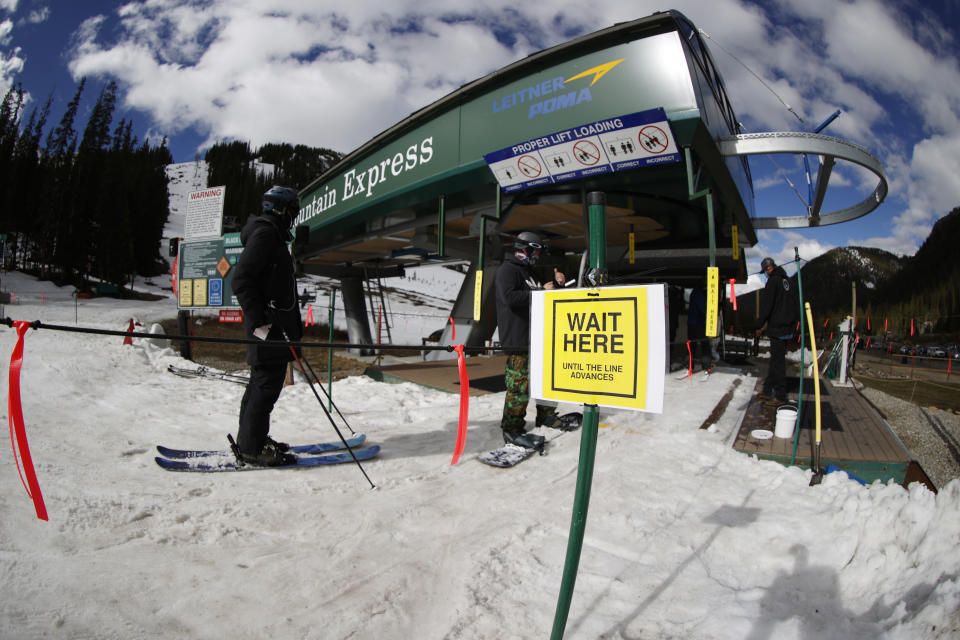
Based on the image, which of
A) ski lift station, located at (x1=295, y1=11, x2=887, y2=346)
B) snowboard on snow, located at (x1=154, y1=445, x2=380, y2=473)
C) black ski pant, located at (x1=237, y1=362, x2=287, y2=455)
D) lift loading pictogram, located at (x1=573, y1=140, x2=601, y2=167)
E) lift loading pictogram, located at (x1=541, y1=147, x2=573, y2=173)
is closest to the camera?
snowboard on snow, located at (x1=154, y1=445, x2=380, y2=473)

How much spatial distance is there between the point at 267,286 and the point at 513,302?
1994 millimetres

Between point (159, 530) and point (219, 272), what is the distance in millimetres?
6331

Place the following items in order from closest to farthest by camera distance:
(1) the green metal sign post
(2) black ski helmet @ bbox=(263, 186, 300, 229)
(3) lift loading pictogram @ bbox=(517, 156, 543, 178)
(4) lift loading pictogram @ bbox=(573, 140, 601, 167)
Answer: (1) the green metal sign post, (2) black ski helmet @ bbox=(263, 186, 300, 229), (4) lift loading pictogram @ bbox=(573, 140, 601, 167), (3) lift loading pictogram @ bbox=(517, 156, 543, 178)

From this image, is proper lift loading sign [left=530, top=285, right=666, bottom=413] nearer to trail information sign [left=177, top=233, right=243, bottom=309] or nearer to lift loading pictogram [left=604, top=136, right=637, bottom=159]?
lift loading pictogram [left=604, top=136, right=637, bottom=159]

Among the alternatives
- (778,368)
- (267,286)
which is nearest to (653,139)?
(778,368)

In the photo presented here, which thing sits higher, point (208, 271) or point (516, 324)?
point (208, 271)

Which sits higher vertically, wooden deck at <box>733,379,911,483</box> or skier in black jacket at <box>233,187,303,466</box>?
skier in black jacket at <box>233,187,303,466</box>

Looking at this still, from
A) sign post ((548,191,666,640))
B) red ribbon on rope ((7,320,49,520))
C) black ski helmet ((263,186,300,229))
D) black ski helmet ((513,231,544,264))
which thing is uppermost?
black ski helmet ((263,186,300,229))

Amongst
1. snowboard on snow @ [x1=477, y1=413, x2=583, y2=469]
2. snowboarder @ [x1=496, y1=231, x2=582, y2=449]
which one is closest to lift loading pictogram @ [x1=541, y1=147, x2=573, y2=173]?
snowboarder @ [x1=496, y1=231, x2=582, y2=449]

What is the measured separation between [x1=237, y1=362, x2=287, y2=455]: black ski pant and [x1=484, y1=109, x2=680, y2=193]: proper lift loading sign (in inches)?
165

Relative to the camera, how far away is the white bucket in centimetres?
402

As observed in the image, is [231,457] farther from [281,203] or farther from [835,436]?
[835,436]

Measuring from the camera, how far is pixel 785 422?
4047 mm

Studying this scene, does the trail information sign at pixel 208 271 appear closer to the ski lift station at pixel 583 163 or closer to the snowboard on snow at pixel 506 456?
the ski lift station at pixel 583 163
